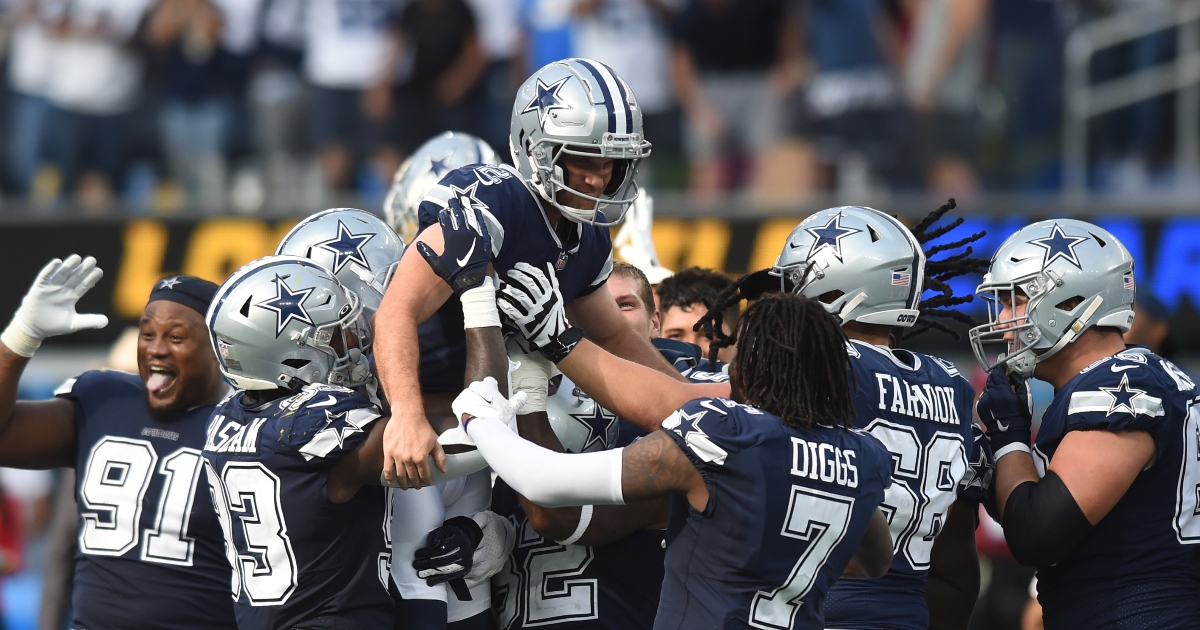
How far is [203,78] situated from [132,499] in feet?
22.8

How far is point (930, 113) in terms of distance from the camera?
10.4 metres

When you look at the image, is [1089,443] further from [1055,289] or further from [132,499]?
[132,499]

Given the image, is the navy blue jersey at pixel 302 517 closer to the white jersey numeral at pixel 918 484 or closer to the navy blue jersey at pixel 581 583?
the navy blue jersey at pixel 581 583

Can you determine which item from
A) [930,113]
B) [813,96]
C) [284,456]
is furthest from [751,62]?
[284,456]

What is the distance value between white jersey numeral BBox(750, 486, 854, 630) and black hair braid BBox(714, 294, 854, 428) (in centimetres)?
21

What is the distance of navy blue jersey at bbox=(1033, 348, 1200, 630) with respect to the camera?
455cm

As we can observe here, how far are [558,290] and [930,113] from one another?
6.68m

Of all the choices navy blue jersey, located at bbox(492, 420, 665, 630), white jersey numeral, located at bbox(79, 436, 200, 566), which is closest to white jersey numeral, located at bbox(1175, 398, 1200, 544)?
navy blue jersey, located at bbox(492, 420, 665, 630)

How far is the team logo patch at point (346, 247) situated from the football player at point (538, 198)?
87 cm

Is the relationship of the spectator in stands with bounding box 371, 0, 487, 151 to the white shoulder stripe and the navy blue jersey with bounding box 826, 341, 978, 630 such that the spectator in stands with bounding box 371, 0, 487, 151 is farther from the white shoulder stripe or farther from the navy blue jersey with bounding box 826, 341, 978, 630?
the white shoulder stripe

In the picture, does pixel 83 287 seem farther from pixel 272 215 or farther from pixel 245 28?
pixel 245 28

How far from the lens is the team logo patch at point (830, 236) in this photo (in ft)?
15.2

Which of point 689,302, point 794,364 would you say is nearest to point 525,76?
point 689,302

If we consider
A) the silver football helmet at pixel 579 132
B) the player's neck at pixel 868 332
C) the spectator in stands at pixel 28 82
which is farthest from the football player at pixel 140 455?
the spectator in stands at pixel 28 82
